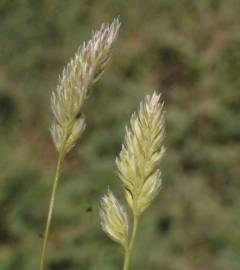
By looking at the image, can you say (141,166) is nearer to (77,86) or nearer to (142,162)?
(142,162)

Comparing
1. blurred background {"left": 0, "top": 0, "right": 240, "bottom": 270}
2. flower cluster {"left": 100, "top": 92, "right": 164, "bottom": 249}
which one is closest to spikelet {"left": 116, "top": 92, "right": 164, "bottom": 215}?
flower cluster {"left": 100, "top": 92, "right": 164, "bottom": 249}

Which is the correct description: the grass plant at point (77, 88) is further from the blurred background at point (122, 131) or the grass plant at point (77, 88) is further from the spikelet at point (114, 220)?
the blurred background at point (122, 131)

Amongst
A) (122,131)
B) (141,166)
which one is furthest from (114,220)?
(122,131)

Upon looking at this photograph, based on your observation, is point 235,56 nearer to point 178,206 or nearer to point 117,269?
point 178,206

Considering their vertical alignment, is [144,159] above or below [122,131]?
below

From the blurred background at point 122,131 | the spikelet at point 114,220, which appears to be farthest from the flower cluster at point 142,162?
the blurred background at point 122,131
